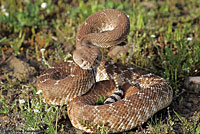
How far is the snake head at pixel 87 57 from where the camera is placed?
20.3 feet

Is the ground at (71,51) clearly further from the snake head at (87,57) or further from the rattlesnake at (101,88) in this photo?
the snake head at (87,57)

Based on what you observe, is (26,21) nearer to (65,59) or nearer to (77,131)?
(65,59)

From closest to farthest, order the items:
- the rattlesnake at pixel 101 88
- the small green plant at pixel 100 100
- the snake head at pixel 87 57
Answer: the rattlesnake at pixel 101 88, the snake head at pixel 87 57, the small green plant at pixel 100 100

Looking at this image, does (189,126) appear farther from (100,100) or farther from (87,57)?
(87,57)

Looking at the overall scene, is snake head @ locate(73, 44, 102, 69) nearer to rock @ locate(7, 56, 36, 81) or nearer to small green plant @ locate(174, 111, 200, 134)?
small green plant @ locate(174, 111, 200, 134)

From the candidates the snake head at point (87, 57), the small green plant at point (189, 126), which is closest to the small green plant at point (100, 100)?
the snake head at point (87, 57)

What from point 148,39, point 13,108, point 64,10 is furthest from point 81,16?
point 13,108

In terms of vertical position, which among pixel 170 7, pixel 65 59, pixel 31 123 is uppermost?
pixel 170 7

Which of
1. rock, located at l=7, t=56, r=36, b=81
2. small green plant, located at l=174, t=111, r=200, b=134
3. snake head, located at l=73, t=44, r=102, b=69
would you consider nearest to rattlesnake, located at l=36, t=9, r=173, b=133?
snake head, located at l=73, t=44, r=102, b=69

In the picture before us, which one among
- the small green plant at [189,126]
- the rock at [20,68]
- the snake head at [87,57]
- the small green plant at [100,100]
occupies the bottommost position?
the small green plant at [189,126]

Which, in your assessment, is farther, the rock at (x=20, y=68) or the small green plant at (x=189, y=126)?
the rock at (x=20, y=68)

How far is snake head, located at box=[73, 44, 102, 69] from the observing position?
620 cm

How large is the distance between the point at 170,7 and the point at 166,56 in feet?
11.6

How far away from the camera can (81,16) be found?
987 cm
